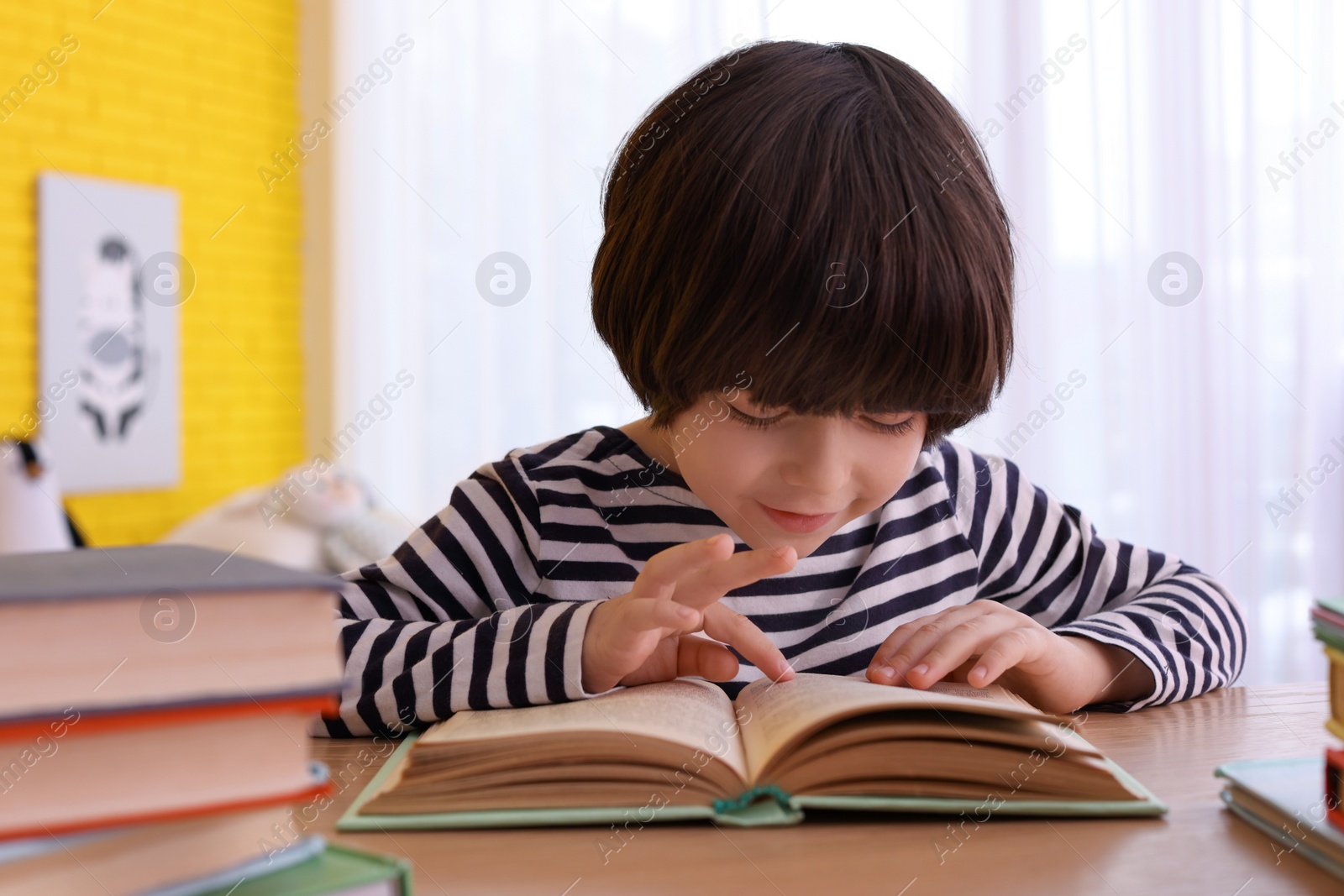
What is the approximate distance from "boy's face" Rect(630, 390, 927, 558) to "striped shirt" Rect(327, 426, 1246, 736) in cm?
13

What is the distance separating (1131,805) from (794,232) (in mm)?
402

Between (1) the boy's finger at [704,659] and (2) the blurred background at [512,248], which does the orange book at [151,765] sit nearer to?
(1) the boy's finger at [704,659]

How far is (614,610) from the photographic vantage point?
71 cm

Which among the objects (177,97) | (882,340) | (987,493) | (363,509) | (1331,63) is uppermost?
(177,97)

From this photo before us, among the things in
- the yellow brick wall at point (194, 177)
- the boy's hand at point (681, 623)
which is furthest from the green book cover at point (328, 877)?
the yellow brick wall at point (194, 177)

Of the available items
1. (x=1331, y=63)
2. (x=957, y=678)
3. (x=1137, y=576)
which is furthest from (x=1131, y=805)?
(x=1331, y=63)

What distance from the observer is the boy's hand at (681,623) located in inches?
25.2

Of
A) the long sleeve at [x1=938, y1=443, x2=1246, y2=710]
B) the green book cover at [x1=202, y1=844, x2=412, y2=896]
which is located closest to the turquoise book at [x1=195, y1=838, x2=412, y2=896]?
the green book cover at [x1=202, y1=844, x2=412, y2=896]

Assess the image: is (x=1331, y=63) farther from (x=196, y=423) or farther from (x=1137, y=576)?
(x=196, y=423)

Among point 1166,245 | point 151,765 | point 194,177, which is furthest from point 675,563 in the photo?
point 194,177

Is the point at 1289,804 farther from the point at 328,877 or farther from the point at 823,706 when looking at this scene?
the point at 328,877

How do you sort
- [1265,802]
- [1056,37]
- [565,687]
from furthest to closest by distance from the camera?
1. [1056,37]
2. [565,687]
3. [1265,802]

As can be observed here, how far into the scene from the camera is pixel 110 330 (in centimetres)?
302

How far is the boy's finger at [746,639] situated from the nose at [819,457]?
0.34 ft
